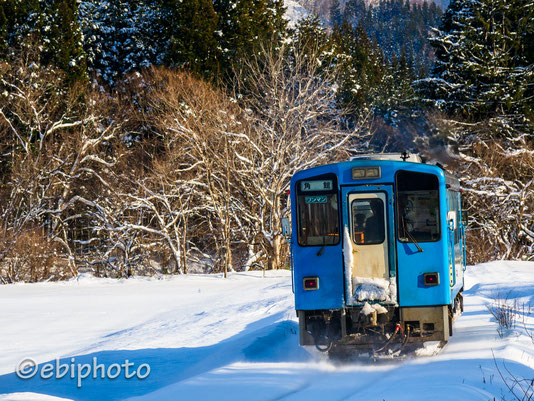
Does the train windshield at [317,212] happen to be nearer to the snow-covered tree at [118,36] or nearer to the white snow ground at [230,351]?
the white snow ground at [230,351]

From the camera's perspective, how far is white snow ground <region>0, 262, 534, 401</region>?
7.64 meters

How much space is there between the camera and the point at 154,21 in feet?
129

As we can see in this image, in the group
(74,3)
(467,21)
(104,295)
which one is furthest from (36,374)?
(467,21)

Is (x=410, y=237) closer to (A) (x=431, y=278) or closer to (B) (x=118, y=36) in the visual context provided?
(A) (x=431, y=278)

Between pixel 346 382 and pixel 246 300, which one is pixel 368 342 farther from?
pixel 246 300

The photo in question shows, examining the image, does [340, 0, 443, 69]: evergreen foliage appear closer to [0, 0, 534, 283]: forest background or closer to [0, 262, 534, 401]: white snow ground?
[0, 0, 534, 283]: forest background

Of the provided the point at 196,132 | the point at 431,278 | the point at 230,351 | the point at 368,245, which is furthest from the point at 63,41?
the point at 431,278

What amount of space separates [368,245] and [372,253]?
0.41 ft

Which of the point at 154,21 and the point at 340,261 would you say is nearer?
the point at 340,261

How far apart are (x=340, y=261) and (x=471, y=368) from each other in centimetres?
234

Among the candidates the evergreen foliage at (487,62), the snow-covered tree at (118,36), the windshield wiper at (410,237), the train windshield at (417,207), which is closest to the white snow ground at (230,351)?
the windshield wiper at (410,237)

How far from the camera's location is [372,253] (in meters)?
9.30

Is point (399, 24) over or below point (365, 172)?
over

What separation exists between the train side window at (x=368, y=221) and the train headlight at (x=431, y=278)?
0.77 m
